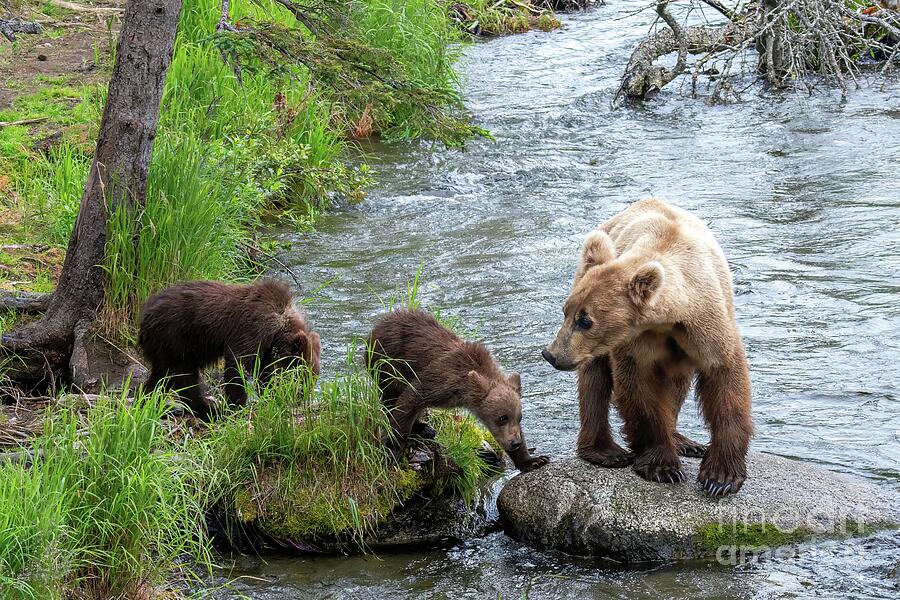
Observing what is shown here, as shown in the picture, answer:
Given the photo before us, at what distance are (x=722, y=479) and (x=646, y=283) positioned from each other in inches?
44.5

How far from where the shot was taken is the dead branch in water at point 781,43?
1291cm

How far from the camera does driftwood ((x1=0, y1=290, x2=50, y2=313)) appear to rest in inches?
273

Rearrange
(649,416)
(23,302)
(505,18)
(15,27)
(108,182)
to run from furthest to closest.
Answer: (505,18) < (15,27) < (23,302) < (108,182) < (649,416)

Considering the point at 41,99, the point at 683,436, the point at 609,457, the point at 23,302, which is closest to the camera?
the point at 609,457

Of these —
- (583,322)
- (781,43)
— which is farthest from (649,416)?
(781,43)

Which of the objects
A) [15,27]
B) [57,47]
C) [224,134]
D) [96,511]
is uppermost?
[15,27]

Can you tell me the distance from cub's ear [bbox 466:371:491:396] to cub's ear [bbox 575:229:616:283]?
28.7 inches

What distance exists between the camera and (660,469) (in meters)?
5.42

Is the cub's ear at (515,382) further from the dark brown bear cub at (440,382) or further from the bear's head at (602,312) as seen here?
the bear's head at (602,312)

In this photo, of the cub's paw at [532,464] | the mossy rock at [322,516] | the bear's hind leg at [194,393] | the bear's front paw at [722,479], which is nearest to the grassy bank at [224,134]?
the bear's hind leg at [194,393]

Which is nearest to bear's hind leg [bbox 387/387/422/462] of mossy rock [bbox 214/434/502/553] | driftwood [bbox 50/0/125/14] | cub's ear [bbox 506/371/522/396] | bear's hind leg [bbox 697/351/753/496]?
mossy rock [bbox 214/434/502/553]

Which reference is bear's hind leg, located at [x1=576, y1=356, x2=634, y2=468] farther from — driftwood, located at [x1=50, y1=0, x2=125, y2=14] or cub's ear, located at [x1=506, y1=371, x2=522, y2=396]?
driftwood, located at [x1=50, y1=0, x2=125, y2=14]

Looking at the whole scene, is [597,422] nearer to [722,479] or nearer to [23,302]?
[722,479]

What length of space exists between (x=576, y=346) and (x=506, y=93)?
33.7ft
